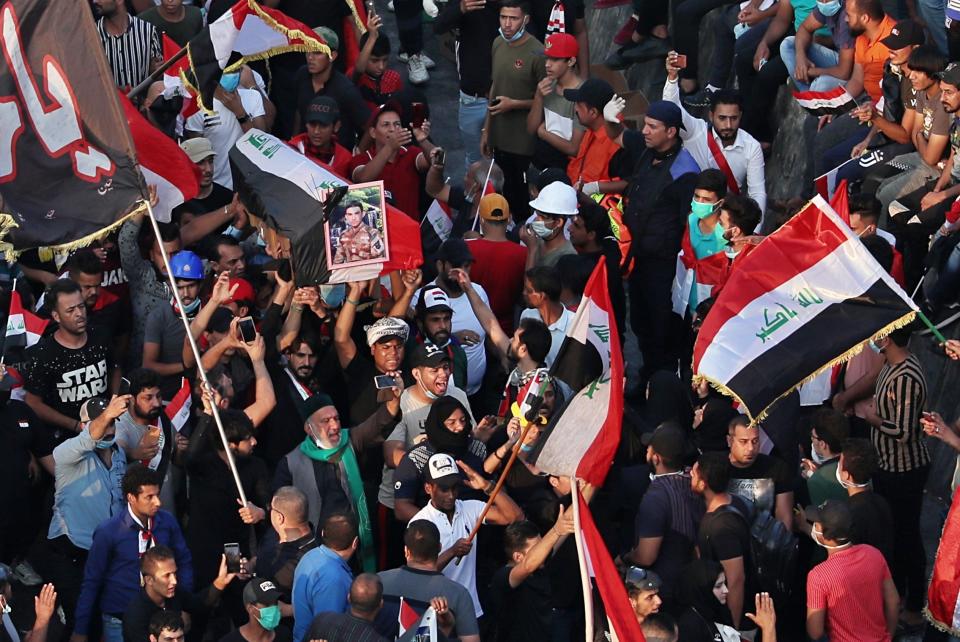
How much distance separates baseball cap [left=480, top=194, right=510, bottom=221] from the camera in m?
12.2

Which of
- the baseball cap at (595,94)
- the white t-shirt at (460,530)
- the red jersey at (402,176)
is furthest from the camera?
the red jersey at (402,176)

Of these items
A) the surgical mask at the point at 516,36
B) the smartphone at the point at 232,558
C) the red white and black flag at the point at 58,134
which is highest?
the red white and black flag at the point at 58,134

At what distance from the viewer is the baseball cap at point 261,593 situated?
862 centimetres

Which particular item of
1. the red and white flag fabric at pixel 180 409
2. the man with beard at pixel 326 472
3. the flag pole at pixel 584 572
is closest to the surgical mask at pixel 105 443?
the red and white flag fabric at pixel 180 409

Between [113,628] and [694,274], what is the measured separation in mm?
4463

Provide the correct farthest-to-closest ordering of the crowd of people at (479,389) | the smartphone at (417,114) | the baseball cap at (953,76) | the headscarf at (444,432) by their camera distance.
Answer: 1. the smartphone at (417,114)
2. the baseball cap at (953,76)
3. the headscarf at (444,432)
4. the crowd of people at (479,389)

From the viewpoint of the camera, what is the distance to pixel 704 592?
8.98 m

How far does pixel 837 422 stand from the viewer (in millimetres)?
9680

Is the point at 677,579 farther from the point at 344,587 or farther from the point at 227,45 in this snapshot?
the point at 227,45

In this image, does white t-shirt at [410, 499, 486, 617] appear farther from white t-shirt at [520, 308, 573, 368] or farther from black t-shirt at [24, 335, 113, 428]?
black t-shirt at [24, 335, 113, 428]

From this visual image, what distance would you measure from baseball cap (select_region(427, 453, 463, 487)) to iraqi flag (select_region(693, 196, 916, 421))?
1.32m

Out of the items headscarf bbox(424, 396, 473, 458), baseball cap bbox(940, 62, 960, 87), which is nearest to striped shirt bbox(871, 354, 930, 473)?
baseball cap bbox(940, 62, 960, 87)

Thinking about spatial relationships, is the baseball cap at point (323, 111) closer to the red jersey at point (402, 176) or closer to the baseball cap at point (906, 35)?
the red jersey at point (402, 176)

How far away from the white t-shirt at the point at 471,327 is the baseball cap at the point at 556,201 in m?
0.69
